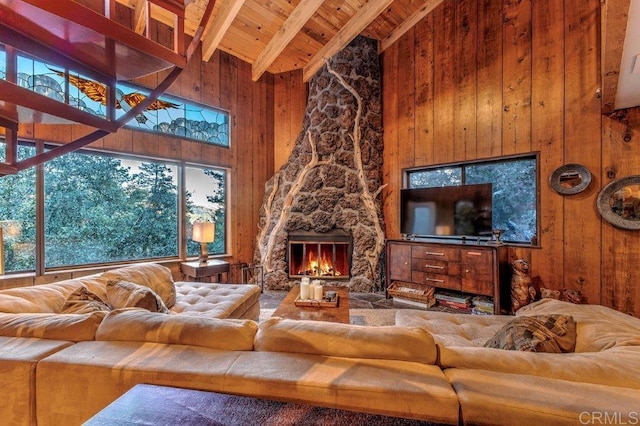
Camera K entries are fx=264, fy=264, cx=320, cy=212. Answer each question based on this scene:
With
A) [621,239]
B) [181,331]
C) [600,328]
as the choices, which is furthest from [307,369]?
[621,239]

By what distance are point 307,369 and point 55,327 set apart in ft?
3.79

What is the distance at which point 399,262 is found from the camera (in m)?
3.75

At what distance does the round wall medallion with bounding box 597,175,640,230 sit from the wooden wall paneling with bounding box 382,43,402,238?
7.58 ft

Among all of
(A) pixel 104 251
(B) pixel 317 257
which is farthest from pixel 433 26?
(A) pixel 104 251

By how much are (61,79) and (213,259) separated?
2.90 metres

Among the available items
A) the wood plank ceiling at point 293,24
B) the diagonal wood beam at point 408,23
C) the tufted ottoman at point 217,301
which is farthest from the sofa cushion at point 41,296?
the diagonal wood beam at point 408,23

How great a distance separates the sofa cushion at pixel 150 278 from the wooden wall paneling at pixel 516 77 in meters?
4.17

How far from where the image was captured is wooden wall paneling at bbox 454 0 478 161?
144 inches

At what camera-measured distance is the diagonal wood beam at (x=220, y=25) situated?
330 centimetres

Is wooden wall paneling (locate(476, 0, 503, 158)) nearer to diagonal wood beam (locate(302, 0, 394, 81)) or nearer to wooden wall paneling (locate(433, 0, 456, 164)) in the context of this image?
wooden wall paneling (locate(433, 0, 456, 164))

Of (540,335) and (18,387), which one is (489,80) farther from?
(18,387)

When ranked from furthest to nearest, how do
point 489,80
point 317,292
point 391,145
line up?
point 391,145, point 489,80, point 317,292

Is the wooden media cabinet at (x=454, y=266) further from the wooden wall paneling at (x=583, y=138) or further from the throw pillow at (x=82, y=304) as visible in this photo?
the throw pillow at (x=82, y=304)

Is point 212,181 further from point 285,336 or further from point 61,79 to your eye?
point 285,336
